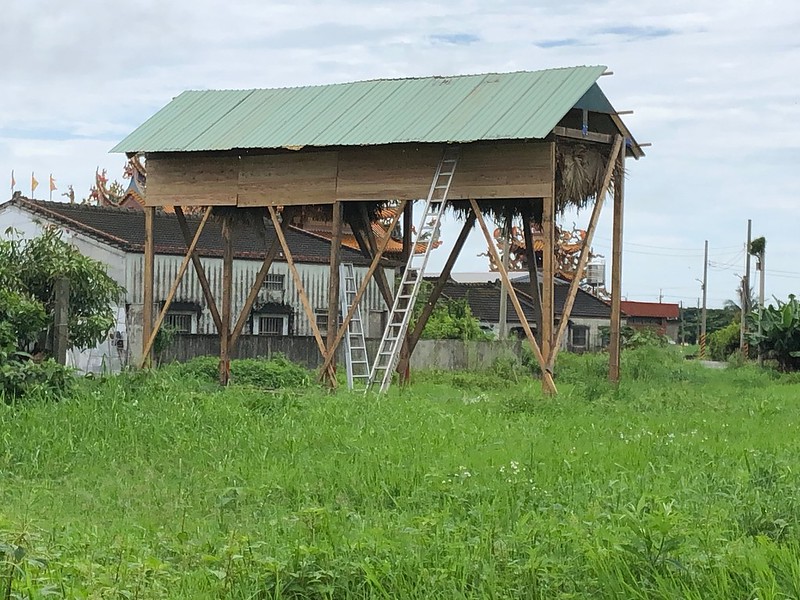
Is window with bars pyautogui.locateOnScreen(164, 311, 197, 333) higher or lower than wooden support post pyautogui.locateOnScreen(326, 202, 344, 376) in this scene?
lower

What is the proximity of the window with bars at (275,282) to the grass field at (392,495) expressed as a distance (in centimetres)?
1449

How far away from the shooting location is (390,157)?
18.0 m

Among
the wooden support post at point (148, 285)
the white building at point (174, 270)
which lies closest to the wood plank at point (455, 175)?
the wooden support post at point (148, 285)

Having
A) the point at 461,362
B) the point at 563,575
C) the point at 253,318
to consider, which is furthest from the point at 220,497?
the point at 253,318

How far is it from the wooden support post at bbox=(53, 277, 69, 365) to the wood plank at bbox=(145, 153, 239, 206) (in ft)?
18.0

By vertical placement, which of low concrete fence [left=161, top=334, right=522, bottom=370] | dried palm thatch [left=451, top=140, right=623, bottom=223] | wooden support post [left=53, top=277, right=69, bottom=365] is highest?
dried palm thatch [left=451, top=140, right=623, bottom=223]

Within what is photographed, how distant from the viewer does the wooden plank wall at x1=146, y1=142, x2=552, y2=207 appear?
1675 cm

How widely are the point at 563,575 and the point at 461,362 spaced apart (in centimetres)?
2120

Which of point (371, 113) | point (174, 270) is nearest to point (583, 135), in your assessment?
point (371, 113)

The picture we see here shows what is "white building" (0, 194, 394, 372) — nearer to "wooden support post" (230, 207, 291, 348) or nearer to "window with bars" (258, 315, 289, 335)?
"window with bars" (258, 315, 289, 335)

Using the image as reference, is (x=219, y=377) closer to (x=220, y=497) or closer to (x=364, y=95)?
(x=364, y=95)

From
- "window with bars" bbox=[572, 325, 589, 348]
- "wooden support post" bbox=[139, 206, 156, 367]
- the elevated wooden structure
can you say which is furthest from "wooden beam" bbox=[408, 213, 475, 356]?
"window with bars" bbox=[572, 325, 589, 348]

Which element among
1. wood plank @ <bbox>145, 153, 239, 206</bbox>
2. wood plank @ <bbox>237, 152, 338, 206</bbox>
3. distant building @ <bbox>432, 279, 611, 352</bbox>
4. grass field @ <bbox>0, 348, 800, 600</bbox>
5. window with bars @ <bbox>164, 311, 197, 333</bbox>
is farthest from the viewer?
distant building @ <bbox>432, 279, 611, 352</bbox>

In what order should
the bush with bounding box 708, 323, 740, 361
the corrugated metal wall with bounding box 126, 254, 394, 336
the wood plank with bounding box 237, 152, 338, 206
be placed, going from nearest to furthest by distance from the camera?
the wood plank with bounding box 237, 152, 338, 206, the corrugated metal wall with bounding box 126, 254, 394, 336, the bush with bounding box 708, 323, 740, 361
